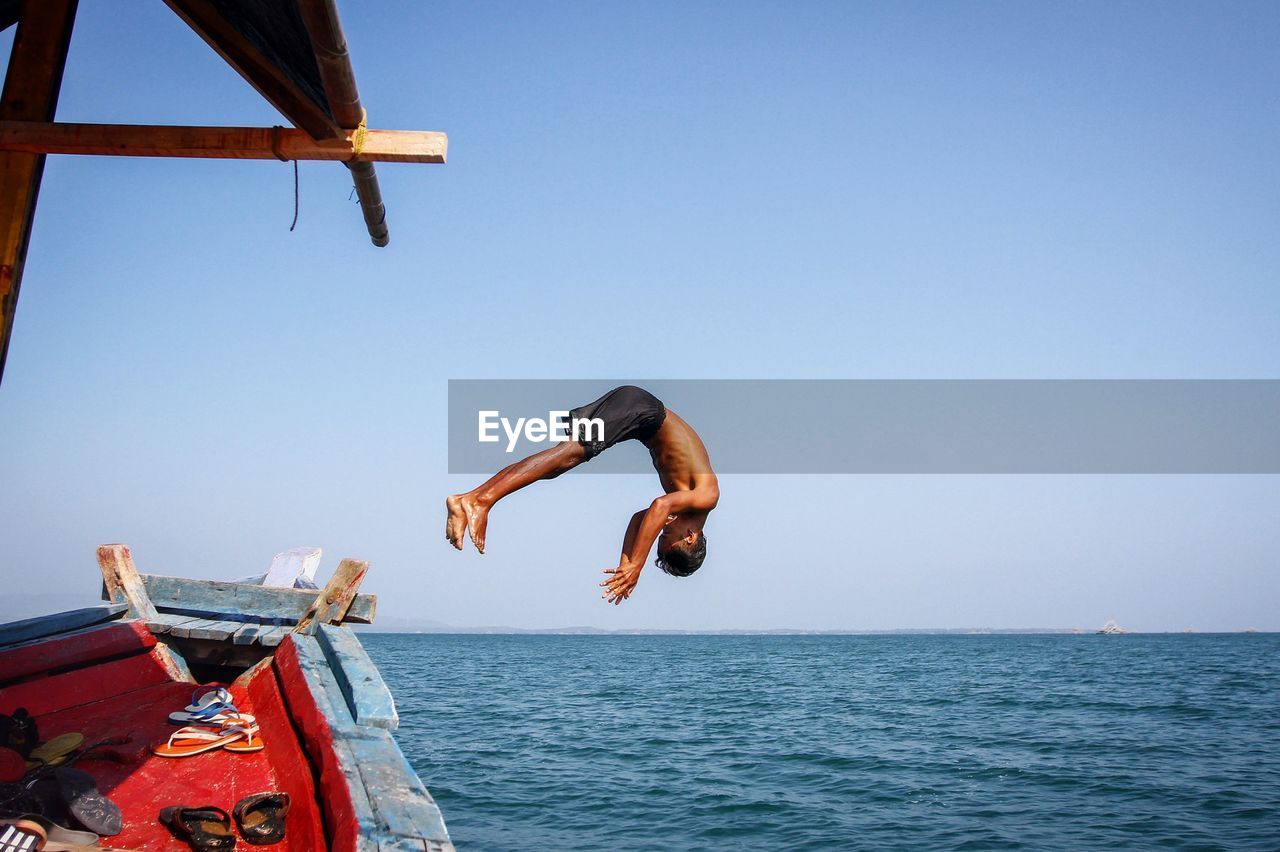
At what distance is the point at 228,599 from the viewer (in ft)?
28.6

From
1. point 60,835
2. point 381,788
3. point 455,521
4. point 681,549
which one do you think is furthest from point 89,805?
point 681,549

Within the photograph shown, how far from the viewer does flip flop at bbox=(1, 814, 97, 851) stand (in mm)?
3926

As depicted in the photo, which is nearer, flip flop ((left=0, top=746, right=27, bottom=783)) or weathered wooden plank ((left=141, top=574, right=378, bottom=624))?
flip flop ((left=0, top=746, right=27, bottom=783))

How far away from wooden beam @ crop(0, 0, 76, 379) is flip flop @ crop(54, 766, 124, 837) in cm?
213

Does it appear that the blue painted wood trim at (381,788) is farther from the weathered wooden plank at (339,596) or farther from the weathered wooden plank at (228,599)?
the weathered wooden plank at (228,599)

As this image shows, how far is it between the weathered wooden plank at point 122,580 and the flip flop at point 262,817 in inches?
176

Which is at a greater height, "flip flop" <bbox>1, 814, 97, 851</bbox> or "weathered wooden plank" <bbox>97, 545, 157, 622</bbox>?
"weathered wooden plank" <bbox>97, 545, 157, 622</bbox>

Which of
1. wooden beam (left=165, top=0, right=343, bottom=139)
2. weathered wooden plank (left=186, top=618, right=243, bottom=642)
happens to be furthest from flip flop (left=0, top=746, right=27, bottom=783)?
wooden beam (left=165, top=0, right=343, bottom=139)

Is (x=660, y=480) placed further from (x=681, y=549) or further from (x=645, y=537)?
(x=645, y=537)

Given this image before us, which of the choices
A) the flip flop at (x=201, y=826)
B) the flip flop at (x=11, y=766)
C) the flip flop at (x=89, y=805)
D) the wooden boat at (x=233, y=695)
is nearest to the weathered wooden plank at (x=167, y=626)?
the wooden boat at (x=233, y=695)

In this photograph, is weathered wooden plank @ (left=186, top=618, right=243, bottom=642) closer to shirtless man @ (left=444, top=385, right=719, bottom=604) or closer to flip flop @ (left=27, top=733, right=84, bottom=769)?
flip flop @ (left=27, top=733, right=84, bottom=769)

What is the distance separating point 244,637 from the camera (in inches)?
291

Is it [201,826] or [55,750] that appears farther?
[55,750]

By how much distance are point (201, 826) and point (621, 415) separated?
3.12 metres
